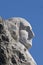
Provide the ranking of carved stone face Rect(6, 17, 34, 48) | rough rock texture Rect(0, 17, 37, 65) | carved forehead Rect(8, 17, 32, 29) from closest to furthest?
1. rough rock texture Rect(0, 17, 37, 65)
2. carved stone face Rect(6, 17, 34, 48)
3. carved forehead Rect(8, 17, 32, 29)

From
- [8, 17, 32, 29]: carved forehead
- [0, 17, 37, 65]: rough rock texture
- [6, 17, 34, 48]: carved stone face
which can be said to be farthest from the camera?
[8, 17, 32, 29]: carved forehead

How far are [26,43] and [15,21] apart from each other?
2188 mm

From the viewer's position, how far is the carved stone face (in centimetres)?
13475

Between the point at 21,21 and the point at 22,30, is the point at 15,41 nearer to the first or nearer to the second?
the point at 22,30

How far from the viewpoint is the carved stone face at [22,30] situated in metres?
135

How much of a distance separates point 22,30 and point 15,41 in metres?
1.68

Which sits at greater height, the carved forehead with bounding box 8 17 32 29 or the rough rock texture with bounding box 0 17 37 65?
the carved forehead with bounding box 8 17 32 29

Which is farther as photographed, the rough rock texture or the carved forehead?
the carved forehead

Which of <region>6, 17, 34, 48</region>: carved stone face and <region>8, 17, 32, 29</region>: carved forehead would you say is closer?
<region>6, 17, 34, 48</region>: carved stone face

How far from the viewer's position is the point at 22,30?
135 m

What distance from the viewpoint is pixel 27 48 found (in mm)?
135375

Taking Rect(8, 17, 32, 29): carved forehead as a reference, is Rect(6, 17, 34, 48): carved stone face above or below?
below

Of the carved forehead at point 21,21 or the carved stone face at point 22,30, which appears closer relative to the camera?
the carved stone face at point 22,30

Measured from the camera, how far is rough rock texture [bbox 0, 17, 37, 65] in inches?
5197
